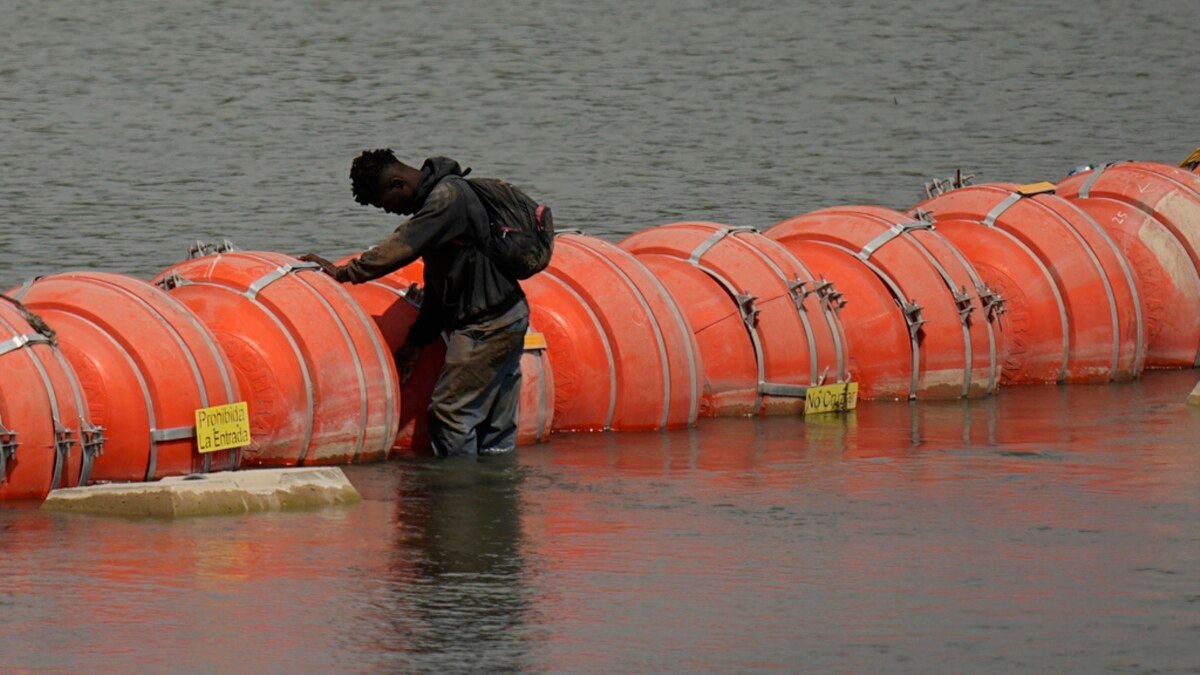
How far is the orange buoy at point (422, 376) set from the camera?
13.3 meters

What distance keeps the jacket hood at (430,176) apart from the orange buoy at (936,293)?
131 inches

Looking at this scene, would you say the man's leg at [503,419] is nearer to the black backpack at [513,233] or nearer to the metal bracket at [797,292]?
the black backpack at [513,233]

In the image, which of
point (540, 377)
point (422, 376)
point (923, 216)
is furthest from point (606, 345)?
point (923, 216)

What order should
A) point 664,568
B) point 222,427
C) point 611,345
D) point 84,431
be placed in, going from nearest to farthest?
point 664,568 < point 84,431 < point 222,427 < point 611,345

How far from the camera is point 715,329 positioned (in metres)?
14.6

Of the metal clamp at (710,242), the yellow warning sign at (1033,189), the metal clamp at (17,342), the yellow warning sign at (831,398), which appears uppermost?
the yellow warning sign at (1033,189)

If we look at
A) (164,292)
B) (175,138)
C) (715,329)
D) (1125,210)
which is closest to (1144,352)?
(1125,210)

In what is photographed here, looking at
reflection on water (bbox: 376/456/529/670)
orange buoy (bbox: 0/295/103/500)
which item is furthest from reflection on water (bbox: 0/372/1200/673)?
orange buoy (bbox: 0/295/103/500)

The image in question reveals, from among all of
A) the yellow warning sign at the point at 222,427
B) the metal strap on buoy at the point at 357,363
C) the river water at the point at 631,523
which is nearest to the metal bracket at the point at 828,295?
the river water at the point at 631,523

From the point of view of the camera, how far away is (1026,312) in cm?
1609

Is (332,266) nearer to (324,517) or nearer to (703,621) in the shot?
(324,517)

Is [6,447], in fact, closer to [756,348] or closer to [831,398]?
[756,348]

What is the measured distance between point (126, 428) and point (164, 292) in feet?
2.99

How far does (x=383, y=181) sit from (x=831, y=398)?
3.23m
